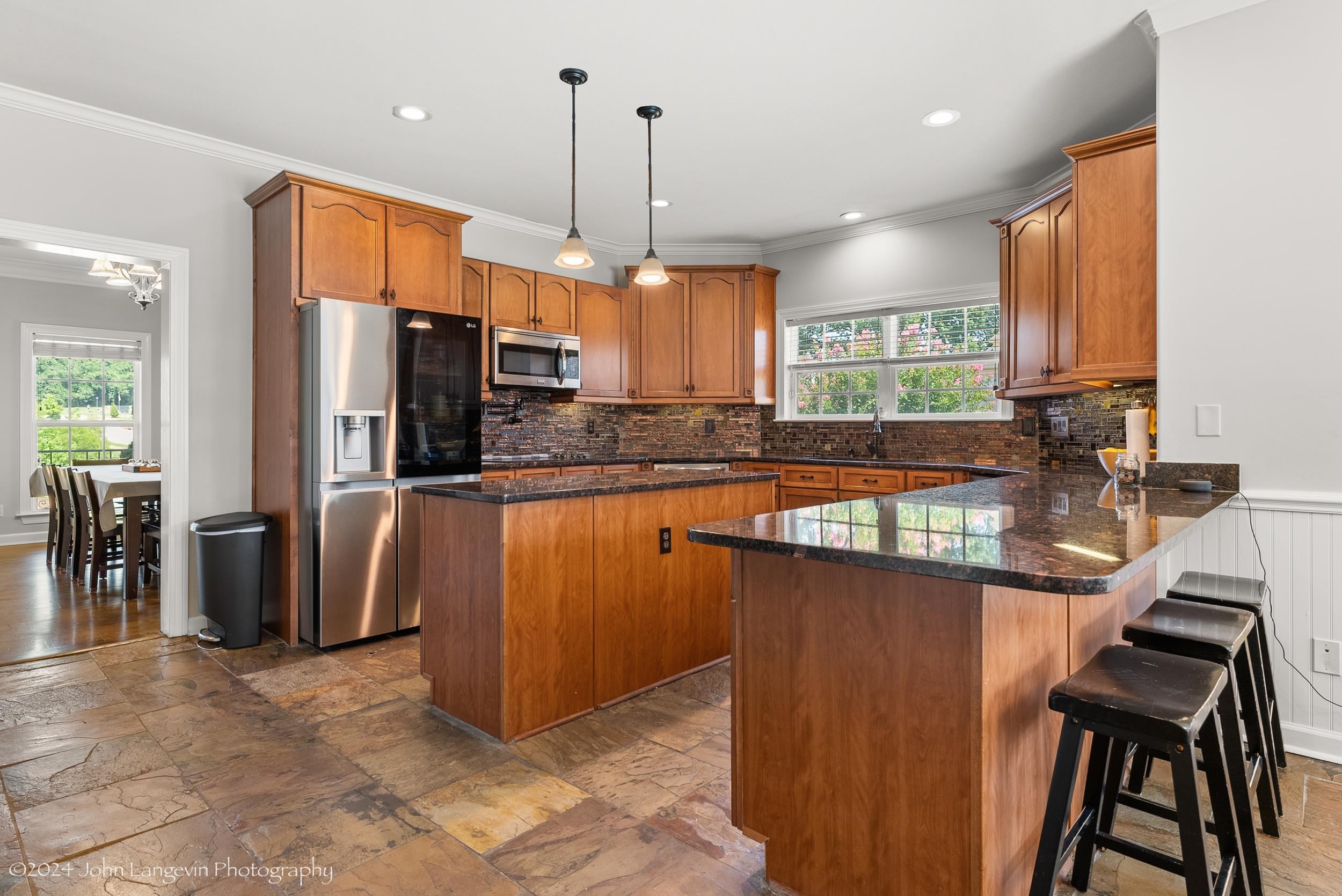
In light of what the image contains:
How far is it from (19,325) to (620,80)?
6.41 metres

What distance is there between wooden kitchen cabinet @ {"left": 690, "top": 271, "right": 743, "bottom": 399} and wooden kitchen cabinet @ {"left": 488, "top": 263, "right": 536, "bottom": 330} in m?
1.34

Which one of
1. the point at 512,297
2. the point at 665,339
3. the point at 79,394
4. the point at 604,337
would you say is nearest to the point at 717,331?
the point at 665,339

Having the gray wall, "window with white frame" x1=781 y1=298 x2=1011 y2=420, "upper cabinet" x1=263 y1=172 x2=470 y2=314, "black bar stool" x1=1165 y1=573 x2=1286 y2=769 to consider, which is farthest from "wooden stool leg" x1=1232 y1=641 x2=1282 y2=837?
the gray wall

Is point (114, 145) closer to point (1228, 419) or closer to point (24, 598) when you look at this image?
point (24, 598)

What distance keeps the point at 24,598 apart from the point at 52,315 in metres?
3.40

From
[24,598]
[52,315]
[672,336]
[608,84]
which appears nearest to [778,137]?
[608,84]

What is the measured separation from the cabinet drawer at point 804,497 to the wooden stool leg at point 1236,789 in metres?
3.30

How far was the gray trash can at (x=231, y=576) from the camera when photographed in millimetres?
3477

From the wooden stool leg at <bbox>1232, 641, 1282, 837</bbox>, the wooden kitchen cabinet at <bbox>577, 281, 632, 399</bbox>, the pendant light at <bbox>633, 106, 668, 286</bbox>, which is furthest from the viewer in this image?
the wooden kitchen cabinet at <bbox>577, 281, 632, 399</bbox>

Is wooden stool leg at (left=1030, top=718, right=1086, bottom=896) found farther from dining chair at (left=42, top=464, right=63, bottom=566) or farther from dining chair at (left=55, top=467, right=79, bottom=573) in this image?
dining chair at (left=42, top=464, right=63, bottom=566)

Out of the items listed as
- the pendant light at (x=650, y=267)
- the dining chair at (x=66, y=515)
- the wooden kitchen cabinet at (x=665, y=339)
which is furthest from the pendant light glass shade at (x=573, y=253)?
the dining chair at (x=66, y=515)

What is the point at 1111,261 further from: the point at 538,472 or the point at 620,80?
the point at 538,472

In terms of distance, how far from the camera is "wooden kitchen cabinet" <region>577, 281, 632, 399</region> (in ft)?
18.3

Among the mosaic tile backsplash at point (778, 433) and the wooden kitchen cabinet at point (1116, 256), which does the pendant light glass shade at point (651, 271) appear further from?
the mosaic tile backsplash at point (778, 433)
